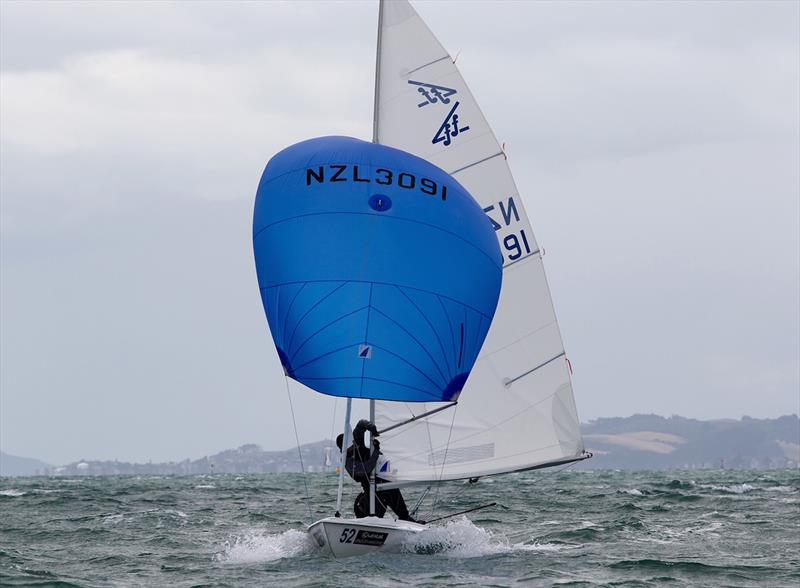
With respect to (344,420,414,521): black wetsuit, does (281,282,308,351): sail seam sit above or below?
above

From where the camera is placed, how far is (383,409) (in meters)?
19.8

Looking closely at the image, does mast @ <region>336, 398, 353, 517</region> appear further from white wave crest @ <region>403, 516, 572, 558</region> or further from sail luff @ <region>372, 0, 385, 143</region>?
sail luff @ <region>372, 0, 385, 143</region>

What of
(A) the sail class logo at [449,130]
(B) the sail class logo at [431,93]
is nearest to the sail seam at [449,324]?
(A) the sail class logo at [449,130]

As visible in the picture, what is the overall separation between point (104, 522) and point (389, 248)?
44.1 feet

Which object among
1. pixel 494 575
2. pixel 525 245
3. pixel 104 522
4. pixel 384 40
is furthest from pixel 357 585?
pixel 104 522

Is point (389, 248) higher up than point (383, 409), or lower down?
higher up

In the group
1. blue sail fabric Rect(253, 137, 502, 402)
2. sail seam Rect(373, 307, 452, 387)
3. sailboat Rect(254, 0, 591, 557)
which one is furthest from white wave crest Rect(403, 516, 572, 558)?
sail seam Rect(373, 307, 452, 387)

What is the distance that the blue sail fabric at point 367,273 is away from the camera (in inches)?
675

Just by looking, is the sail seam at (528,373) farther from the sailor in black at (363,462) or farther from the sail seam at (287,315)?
the sail seam at (287,315)

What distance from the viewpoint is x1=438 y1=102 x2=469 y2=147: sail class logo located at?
66.8 feet

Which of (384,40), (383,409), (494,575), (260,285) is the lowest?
(494,575)

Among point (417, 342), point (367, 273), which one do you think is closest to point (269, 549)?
point (417, 342)

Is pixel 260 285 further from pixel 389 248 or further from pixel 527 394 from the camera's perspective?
pixel 527 394

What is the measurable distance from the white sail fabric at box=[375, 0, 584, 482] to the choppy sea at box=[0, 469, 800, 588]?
1582 millimetres
